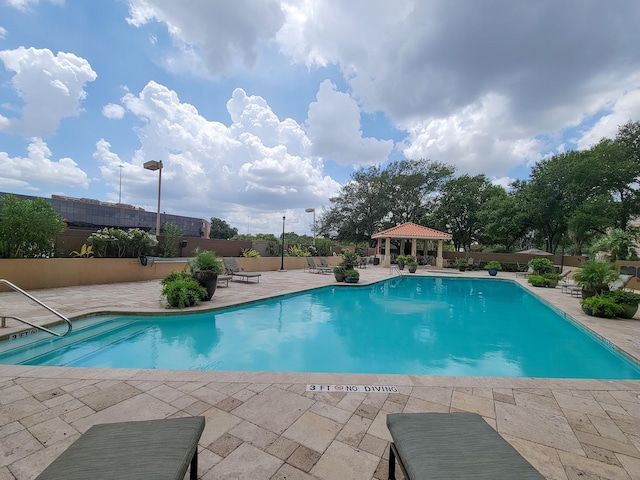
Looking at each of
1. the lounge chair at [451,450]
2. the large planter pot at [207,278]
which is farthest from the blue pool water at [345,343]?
the lounge chair at [451,450]

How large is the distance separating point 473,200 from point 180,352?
29.2m

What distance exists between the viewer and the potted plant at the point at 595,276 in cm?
802

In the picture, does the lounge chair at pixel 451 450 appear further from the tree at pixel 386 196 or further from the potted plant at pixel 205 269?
the tree at pixel 386 196

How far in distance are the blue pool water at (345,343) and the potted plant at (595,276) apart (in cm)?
120

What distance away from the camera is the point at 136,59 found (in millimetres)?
10047

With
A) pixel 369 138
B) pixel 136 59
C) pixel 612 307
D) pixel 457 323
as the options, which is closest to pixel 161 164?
pixel 136 59

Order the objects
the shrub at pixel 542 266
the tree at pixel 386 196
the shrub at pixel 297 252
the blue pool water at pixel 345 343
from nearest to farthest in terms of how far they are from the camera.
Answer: the blue pool water at pixel 345 343
the shrub at pixel 542 266
the shrub at pixel 297 252
the tree at pixel 386 196

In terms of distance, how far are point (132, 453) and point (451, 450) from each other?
153cm

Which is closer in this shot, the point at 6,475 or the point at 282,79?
the point at 6,475

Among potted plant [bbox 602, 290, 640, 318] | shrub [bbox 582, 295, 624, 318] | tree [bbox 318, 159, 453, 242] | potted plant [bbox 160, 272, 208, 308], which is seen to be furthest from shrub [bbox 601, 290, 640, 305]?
tree [bbox 318, 159, 453, 242]

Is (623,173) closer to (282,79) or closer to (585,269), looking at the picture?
(585,269)

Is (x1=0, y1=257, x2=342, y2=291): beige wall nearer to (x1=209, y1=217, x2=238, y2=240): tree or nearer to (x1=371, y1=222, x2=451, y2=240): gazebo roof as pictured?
(x1=371, y1=222, x2=451, y2=240): gazebo roof

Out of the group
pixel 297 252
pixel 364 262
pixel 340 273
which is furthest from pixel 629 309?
pixel 364 262

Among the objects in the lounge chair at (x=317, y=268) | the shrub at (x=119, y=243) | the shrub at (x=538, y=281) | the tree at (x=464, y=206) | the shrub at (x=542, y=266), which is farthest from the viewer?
the tree at (x=464, y=206)
